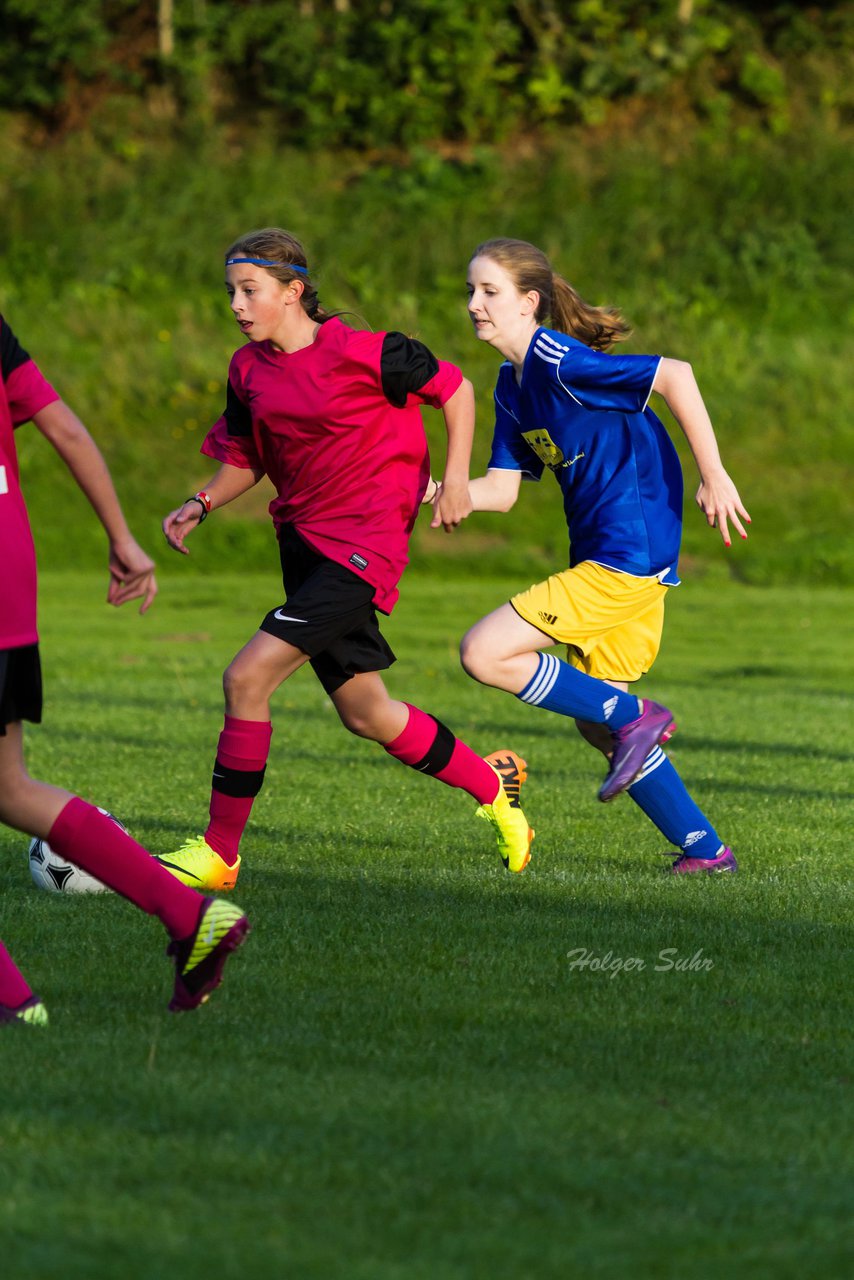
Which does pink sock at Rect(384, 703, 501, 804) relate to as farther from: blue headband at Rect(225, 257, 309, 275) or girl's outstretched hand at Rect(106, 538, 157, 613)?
girl's outstretched hand at Rect(106, 538, 157, 613)

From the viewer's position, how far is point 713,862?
595cm

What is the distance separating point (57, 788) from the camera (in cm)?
400

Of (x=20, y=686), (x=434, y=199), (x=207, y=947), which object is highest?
(x=20, y=686)

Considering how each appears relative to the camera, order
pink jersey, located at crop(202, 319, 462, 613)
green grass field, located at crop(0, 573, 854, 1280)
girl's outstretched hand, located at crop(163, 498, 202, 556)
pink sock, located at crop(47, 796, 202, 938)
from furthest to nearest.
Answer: girl's outstretched hand, located at crop(163, 498, 202, 556) < pink jersey, located at crop(202, 319, 462, 613) < pink sock, located at crop(47, 796, 202, 938) < green grass field, located at crop(0, 573, 854, 1280)

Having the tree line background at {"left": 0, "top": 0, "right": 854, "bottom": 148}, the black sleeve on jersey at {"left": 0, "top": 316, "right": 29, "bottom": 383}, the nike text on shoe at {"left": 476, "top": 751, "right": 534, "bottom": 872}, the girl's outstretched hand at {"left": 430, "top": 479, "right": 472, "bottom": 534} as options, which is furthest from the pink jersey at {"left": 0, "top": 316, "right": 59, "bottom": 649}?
the tree line background at {"left": 0, "top": 0, "right": 854, "bottom": 148}

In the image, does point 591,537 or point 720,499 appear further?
point 591,537

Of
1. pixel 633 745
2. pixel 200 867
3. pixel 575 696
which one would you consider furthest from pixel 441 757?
pixel 200 867

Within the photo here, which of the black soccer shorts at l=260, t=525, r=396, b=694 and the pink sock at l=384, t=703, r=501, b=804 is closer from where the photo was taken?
the black soccer shorts at l=260, t=525, r=396, b=694

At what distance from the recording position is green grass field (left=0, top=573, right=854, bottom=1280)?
281 cm

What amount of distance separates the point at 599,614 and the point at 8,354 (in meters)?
2.50

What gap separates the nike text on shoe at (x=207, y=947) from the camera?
396 cm

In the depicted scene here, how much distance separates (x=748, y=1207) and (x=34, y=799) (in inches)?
73.6

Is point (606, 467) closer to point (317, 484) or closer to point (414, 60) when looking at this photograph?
point (317, 484)

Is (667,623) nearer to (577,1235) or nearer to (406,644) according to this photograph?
(406,644)
